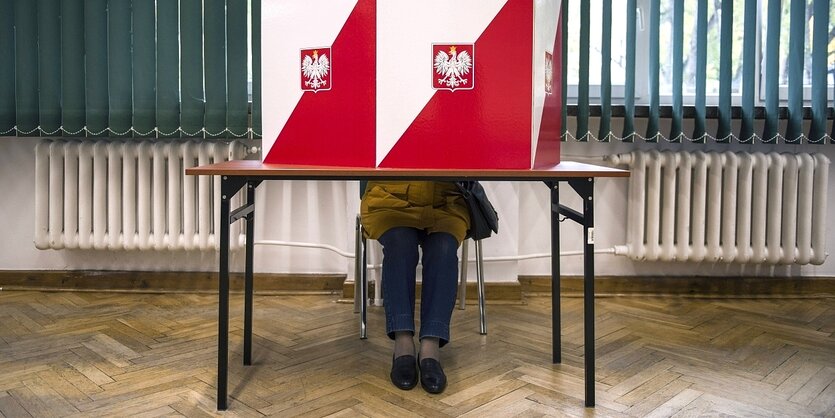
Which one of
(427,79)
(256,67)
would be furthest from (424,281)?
(256,67)

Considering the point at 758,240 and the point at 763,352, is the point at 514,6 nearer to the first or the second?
the point at 763,352

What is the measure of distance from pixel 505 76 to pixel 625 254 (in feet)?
4.74

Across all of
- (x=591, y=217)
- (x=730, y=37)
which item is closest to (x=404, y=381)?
(x=591, y=217)

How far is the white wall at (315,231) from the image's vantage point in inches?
108

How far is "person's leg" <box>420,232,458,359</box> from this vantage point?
1781 mm

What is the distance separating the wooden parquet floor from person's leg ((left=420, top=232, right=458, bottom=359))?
119 mm

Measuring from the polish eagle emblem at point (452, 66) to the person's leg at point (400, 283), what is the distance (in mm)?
517

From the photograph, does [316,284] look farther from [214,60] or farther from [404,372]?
[404,372]

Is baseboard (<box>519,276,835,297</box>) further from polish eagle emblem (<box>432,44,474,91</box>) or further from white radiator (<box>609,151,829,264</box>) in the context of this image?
polish eagle emblem (<box>432,44,474,91</box>)

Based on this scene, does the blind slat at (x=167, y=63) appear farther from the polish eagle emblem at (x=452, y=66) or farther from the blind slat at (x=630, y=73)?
the blind slat at (x=630, y=73)

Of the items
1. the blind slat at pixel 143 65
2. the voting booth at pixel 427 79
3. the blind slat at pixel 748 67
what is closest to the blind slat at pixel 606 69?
the blind slat at pixel 748 67

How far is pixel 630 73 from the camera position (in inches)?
101

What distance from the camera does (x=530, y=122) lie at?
149cm

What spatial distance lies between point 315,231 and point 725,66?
5.34 feet
